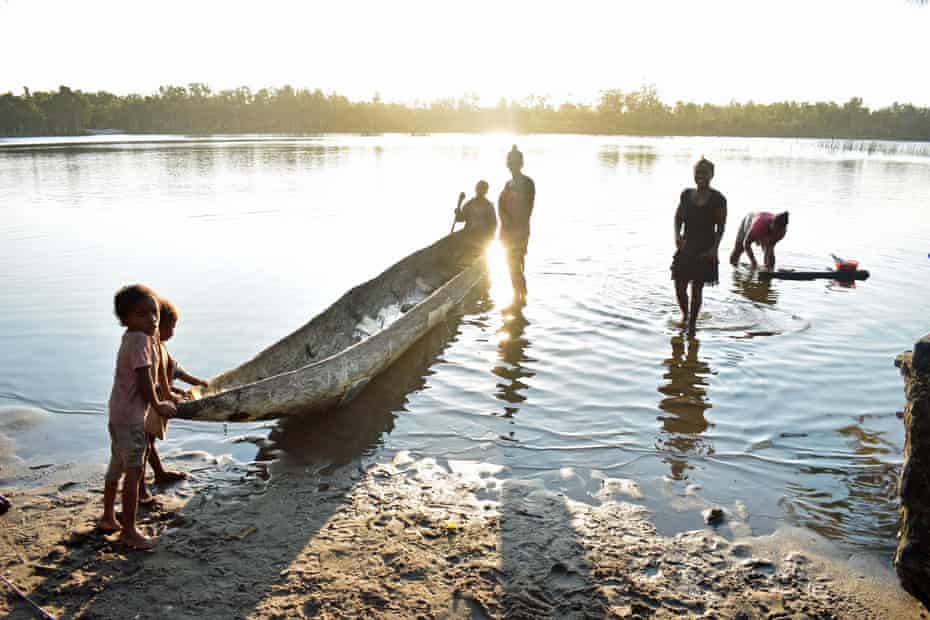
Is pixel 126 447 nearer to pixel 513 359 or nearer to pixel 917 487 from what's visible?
pixel 917 487

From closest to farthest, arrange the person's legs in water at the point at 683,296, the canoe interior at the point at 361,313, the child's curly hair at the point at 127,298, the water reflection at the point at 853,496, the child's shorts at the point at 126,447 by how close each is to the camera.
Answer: the child's curly hair at the point at 127,298
the child's shorts at the point at 126,447
the water reflection at the point at 853,496
the canoe interior at the point at 361,313
the person's legs in water at the point at 683,296

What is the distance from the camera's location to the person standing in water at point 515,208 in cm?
728

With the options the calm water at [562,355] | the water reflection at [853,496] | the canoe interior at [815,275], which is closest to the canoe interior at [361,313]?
the calm water at [562,355]

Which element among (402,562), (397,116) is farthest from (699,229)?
(397,116)

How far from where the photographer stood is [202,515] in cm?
348

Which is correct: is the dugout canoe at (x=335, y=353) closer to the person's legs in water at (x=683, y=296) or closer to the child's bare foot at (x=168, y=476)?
the child's bare foot at (x=168, y=476)

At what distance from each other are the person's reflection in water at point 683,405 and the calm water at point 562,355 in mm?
22

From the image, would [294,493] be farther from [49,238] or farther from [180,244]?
[49,238]

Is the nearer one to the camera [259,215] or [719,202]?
[719,202]

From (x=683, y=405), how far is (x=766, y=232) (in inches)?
211

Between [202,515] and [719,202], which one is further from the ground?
[719,202]

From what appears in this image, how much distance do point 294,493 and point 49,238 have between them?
443 inches

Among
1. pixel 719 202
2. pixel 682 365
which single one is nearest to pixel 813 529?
pixel 682 365

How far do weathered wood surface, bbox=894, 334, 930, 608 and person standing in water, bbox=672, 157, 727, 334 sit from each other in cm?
316
